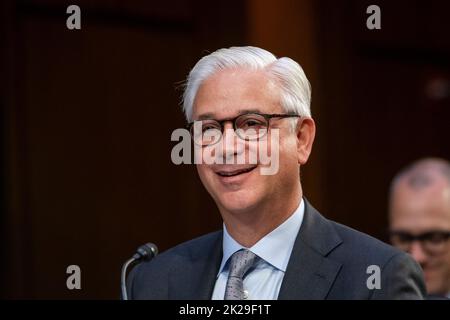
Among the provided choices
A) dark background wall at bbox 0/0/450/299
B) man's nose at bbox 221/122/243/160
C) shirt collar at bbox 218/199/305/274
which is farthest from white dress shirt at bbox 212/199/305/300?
dark background wall at bbox 0/0/450/299

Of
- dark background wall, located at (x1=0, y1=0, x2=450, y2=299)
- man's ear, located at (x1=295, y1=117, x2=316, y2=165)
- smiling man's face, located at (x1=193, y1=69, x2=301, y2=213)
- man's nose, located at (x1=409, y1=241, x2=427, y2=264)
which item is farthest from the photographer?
dark background wall, located at (x1=0, y1=0, x2=450, y2=299)

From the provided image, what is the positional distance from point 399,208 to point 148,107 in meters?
1.30

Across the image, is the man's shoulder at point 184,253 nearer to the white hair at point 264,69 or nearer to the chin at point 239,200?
the chin at point 239,200

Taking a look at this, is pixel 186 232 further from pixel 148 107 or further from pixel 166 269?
pixel 166 269

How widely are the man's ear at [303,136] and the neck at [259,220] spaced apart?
96 mm

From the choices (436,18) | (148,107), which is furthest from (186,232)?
(436,18)

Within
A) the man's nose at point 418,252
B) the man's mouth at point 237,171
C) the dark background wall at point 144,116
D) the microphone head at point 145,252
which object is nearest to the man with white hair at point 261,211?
the man's mouth at point 237,171

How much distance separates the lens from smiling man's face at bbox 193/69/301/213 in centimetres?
188

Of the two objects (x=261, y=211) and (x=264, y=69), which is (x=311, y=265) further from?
(x=264, y=69)

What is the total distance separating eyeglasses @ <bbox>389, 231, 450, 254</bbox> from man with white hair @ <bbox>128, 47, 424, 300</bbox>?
858mm

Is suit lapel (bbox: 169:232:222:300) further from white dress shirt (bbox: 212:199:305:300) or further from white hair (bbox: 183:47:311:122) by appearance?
white hair (bbox: 183:47:311:122)

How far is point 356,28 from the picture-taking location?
4188 mm

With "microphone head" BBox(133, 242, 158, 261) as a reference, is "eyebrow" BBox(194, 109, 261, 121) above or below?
above

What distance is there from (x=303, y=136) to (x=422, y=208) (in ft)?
3.28
